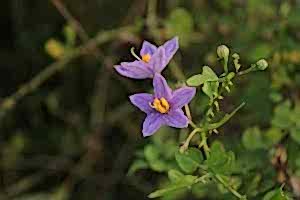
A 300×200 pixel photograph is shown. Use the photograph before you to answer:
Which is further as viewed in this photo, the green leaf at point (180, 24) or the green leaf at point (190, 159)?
the green leaf at point (180, 24)

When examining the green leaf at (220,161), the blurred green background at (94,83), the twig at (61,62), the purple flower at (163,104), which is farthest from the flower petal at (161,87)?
the twig at (61,62)

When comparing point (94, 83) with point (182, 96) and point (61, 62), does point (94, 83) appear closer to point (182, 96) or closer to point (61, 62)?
point (61, 62)

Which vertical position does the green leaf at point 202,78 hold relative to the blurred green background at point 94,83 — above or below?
below

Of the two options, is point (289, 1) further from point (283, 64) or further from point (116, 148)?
point (116, 148)

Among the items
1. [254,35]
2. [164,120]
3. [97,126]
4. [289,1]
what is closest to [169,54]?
[164,120]

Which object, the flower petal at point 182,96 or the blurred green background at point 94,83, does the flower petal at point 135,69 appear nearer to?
the flower petal at point 182,96
